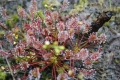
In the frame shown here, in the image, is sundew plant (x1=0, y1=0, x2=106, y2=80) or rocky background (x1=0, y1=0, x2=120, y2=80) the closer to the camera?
sundew plant (x1=0, y1=0, x2=106, y2=80)

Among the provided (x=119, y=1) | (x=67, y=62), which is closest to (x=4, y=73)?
(x=67, y=62)

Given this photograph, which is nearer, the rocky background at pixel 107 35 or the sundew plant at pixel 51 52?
the sundew plant at pixel 51 52

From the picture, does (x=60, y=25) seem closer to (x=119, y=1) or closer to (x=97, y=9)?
(x=97, y=9)

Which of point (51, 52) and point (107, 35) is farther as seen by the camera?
point (107, 35)
